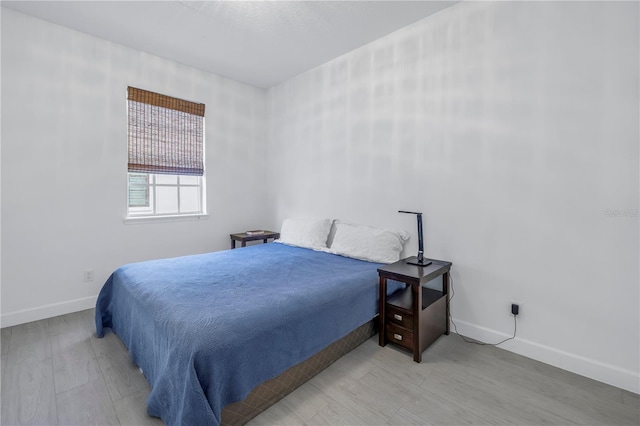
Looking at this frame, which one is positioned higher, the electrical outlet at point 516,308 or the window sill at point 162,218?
the window sill at point 162,218

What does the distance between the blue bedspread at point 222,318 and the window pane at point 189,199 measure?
1268mm

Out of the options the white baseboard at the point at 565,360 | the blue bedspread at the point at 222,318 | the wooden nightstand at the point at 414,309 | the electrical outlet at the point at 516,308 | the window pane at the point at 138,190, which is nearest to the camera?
the blue bedspread at the point at 222,318

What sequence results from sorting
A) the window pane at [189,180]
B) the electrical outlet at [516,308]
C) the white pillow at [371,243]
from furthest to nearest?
the window pane at [189,180] < the white pillow at [371,243] < the electrical outlet at [516,308]

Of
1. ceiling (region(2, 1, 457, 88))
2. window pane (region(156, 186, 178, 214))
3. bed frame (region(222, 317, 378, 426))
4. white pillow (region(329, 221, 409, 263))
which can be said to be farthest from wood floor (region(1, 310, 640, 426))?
ceiling (region(2, 1, 457, 88))

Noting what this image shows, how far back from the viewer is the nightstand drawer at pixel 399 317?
210 centimetres

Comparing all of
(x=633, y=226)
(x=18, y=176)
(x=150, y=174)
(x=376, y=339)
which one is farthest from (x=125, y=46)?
(x=633, y=226)

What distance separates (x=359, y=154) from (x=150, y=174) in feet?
8.08

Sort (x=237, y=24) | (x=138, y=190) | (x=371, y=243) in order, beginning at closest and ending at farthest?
(x=237, y=24) → (x=371, y=243) → (x=138, y=190)

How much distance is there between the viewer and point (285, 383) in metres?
1.69

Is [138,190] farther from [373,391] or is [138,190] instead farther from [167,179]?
[373,391]

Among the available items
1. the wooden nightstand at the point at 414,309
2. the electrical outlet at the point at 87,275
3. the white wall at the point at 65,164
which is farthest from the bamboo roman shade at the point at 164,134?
the wooden nightstand at the point at 414,309

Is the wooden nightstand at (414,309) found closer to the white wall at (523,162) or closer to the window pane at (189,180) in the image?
the white wall at (523,162)

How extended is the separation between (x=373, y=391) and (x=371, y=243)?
1.32 m

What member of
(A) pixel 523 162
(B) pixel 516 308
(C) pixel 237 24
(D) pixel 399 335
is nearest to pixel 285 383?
(D) pixel 399 335
